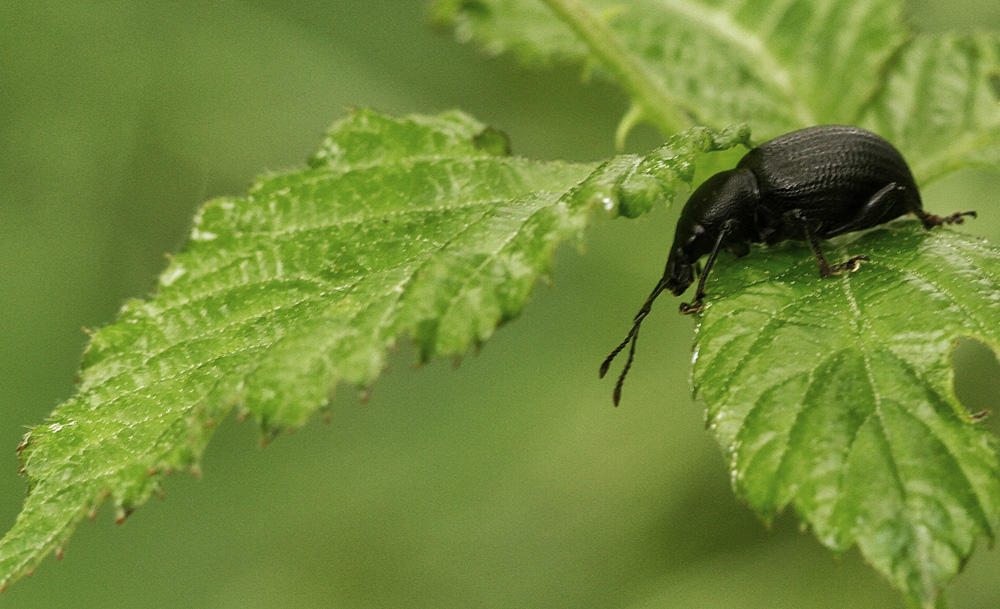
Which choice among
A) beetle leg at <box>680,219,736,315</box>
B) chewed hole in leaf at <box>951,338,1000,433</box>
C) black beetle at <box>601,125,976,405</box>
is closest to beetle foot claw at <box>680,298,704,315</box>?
beetle leg at <box>680,219,736,315</box>

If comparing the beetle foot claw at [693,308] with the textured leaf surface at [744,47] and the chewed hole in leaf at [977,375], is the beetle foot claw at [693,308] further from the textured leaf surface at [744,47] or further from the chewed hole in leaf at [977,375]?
the chewed hole in leaf at [977,375]

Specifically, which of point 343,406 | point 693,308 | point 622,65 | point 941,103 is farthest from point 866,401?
point 343,406

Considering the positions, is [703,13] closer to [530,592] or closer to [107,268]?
[530,592]

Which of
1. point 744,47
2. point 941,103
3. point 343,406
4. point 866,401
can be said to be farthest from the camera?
point 343,406

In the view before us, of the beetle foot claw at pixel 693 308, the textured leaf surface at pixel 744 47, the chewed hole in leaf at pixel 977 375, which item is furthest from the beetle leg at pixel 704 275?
the chewed hole in leaf at pixel 977 375

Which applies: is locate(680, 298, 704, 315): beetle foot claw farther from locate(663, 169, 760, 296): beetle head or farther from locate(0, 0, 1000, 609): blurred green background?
locate(0, 0, 1000, 609): blurred green background

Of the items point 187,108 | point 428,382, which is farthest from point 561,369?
point 187,108

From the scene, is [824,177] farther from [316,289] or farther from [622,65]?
[316,289]
